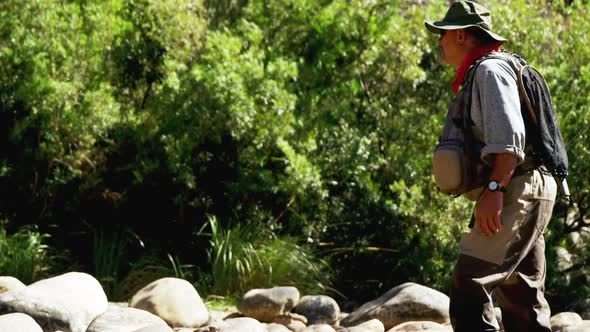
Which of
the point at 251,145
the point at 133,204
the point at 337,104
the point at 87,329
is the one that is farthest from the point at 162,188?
the point at 87,329

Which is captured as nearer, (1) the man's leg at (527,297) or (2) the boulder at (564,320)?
(1) the man's leg at (527,297)

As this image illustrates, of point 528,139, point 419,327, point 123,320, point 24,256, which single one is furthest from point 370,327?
point 24,256

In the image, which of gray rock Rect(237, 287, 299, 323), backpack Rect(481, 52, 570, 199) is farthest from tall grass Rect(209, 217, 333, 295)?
backpack Rect(481, 52, 570, 199)

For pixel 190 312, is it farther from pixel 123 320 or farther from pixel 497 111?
pixel 497 111

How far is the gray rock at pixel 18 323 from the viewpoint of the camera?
5.43 m

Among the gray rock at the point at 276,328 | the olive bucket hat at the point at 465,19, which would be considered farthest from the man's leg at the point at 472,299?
the gray rock at the point at 276,328

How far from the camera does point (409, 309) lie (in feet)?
23.6

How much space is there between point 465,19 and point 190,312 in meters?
3.46

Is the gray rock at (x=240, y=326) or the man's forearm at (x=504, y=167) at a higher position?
the man's forearm at (x=504, y=167)

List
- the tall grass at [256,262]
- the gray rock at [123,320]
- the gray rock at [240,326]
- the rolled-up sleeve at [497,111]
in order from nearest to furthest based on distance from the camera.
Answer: the rolled-up sleeve at [497,111] < the gray rock at [123,320] < the gray rock at [240,326] < the tall grass at [256,262]

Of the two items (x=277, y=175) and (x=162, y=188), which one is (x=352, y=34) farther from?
(x=162, y=188)

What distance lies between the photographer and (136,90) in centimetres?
977

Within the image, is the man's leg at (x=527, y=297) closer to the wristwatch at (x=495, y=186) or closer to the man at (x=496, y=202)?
the man at (x=496, y=202)

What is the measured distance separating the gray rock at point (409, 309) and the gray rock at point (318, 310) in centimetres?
39
